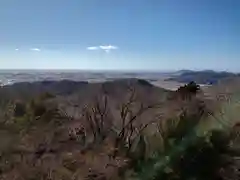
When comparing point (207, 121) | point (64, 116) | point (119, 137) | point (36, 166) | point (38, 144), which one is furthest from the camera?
point (64, 116)

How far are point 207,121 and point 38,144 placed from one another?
8.27 m

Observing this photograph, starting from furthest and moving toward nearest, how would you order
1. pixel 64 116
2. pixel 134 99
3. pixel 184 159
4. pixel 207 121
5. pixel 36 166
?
pixel 64 116, pixel 134 99, pixel 207 121, pixel 36 166, pixel 184 159

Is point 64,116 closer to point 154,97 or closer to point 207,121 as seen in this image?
point 154,97

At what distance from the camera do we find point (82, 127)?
916 inches

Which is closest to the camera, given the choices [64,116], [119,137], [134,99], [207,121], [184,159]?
[184,159]

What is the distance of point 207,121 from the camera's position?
1620 cm

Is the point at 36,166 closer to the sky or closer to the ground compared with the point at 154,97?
closer to the ground

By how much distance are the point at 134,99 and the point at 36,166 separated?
31.8ft

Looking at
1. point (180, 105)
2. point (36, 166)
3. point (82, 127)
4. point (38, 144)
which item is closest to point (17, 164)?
point (36, 166)

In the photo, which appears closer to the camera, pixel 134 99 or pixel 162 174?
pixel 162 174

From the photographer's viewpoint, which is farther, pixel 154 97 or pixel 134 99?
pixel 154 97

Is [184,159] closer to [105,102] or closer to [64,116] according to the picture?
[105,102]

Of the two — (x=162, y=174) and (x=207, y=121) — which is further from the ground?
(x=207, y=121)

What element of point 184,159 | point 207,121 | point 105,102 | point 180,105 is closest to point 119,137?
point 105,102
